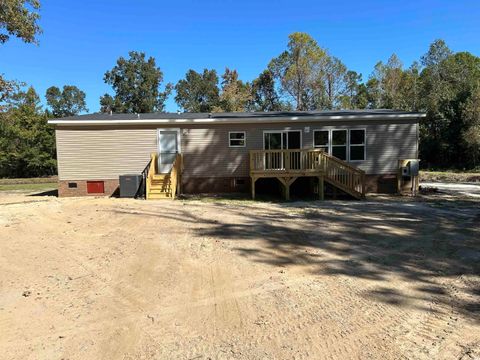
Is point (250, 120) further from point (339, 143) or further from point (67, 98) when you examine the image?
point (67, 98)

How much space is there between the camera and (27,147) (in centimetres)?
3469

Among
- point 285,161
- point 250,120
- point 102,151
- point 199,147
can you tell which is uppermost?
point 250,120

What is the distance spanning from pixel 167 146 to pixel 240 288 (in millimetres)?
11432

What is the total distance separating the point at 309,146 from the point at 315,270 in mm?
10484

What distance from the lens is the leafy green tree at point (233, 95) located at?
4172cm

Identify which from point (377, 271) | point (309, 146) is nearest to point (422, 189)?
point (309, 146)

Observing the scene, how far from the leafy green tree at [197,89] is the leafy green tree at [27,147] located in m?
24.8

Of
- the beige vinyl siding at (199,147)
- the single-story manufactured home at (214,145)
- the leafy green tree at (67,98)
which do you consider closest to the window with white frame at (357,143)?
the single-story manufactured home at (214,145)

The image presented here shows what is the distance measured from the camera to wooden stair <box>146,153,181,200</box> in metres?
13.8

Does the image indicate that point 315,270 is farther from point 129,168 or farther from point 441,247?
point 129,168

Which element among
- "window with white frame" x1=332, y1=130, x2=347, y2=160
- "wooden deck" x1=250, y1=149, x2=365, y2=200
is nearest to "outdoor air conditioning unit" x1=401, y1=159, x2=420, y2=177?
"window with white frame" x1=332, y1=130, x2=347, y2=160

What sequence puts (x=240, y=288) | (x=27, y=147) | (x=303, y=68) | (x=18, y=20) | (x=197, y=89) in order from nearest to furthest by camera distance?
(x=240, y=288), (x=18, y=20), (x=27, y=147), (x=303, y=68), (x=197, y=89)

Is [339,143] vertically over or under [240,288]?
over

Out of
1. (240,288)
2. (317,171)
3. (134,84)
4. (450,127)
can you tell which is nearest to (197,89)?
(134,84)
